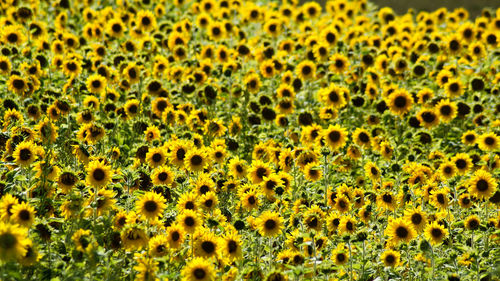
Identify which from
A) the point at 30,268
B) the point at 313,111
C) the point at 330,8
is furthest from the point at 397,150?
the point at 330,8

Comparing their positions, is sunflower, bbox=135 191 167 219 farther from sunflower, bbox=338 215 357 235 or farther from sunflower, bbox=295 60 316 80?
sunflower, bbox=295 60 316 80

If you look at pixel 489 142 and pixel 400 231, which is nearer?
pixel 400 231

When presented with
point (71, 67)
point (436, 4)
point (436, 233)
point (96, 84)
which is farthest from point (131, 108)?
point (436, 4)

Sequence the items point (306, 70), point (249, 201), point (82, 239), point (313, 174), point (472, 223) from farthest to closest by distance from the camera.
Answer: point (306, 70) < point (313, 174) < point (249, 201) < point (472, 223) < point (82, 239)

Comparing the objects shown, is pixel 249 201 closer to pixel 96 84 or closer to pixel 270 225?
pixel 270 225

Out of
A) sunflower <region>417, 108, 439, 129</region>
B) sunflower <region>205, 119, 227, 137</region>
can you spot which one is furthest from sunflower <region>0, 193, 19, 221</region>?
sunflower <region>417, 108, 439, 129</region>

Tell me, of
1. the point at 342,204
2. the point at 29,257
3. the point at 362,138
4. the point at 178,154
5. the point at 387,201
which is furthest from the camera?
the point at 362,138
